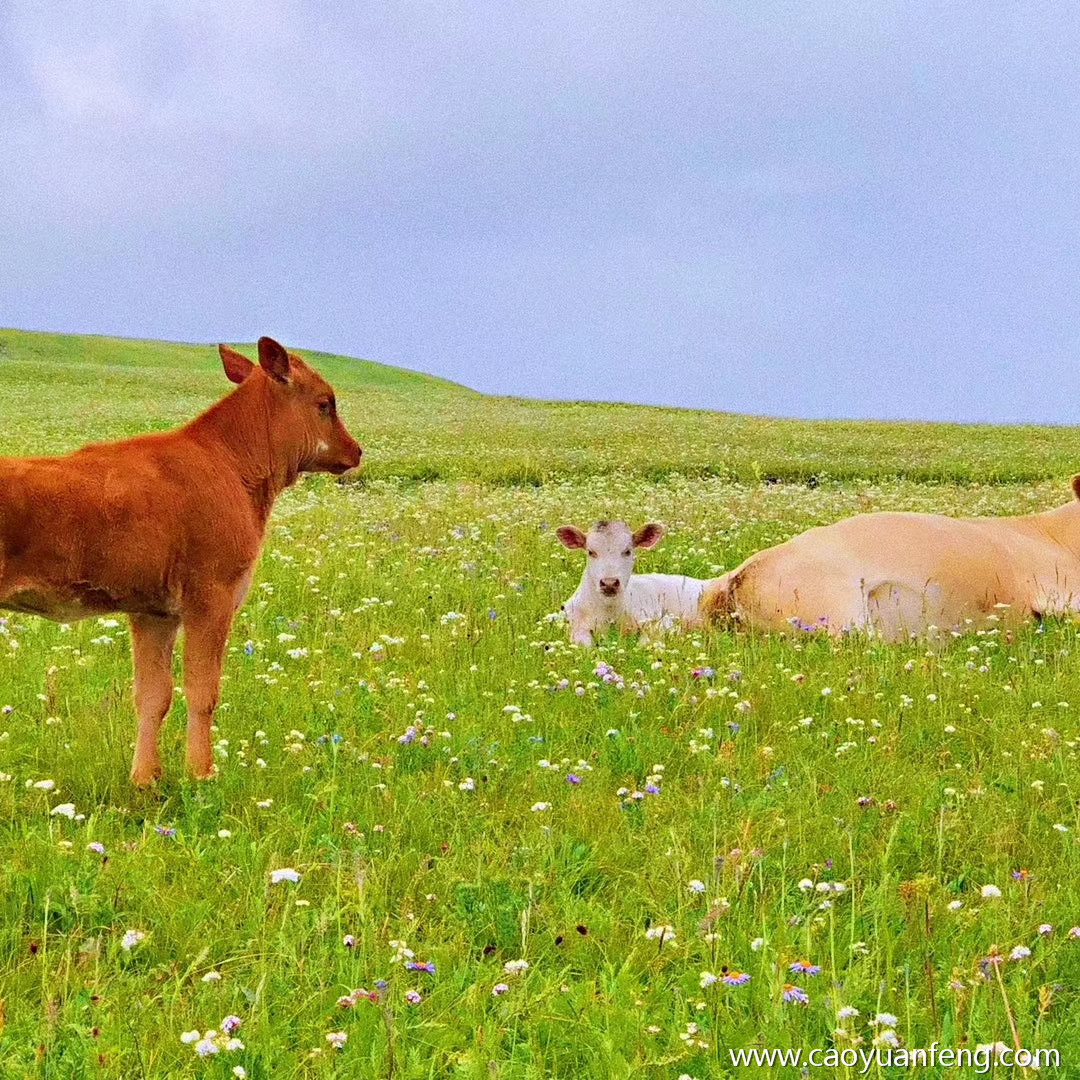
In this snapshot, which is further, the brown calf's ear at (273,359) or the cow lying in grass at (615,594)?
the cow lying in grass at (615,594)

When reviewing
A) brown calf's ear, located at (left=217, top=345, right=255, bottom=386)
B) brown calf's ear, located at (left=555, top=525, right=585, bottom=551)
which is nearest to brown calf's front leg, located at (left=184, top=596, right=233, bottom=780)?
brown calf's ear, located at (left=217, top=345, right=255, bottom=386)

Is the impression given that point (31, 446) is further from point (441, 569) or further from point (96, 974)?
point (96, 974)

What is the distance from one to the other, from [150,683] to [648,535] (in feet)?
17.7

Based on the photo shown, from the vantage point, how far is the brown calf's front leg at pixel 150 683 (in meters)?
6.12

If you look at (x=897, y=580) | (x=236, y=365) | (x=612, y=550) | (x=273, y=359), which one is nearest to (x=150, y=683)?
(x=273, y=359)

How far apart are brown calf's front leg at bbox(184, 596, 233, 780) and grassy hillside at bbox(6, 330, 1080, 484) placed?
2094 centimetres

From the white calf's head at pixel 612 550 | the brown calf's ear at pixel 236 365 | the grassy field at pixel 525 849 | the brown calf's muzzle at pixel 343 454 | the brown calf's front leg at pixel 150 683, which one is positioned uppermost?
the brown calf's ear at pixel 236 365

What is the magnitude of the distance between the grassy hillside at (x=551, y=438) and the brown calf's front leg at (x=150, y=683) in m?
20.6

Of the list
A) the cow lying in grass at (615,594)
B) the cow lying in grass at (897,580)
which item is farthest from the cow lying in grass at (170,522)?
the cow lying in grass at (897,580)

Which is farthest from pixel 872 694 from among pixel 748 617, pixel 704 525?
pixel 704 525

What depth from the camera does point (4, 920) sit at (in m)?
4.57

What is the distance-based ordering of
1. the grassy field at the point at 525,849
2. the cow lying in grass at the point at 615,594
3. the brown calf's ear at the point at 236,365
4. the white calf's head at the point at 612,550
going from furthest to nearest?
the white calf's head at the point at 612,550 → the cow lying in grass at the point at 615,594 → the brown calf's ear at the point at 236,365 → the grassy field at the point at 525,849

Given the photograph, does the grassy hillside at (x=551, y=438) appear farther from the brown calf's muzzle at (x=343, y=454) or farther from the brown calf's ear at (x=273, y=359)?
the brown calf's ear at (x=273, y=359)

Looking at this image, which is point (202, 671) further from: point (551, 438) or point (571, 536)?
point (551, 438)
